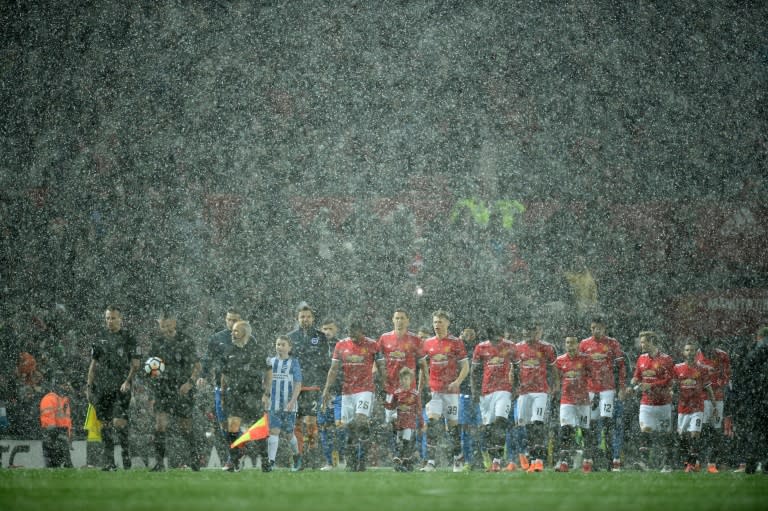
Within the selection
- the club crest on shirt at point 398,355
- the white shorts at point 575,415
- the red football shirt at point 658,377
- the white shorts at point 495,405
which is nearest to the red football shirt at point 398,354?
the club crest on shirt at point 398,355

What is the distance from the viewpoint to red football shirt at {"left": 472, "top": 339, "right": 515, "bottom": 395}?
15734mm

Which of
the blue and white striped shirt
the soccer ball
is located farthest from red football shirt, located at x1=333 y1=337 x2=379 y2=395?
the soccer ball

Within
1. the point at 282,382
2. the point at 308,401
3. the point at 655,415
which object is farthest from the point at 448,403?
the point at 655,415

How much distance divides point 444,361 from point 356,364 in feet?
3.86

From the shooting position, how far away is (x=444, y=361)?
15547 millimetres

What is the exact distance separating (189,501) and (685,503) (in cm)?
385

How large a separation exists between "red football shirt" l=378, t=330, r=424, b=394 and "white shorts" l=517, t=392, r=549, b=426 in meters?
1.57

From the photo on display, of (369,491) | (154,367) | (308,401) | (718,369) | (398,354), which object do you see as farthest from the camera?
(718,369)

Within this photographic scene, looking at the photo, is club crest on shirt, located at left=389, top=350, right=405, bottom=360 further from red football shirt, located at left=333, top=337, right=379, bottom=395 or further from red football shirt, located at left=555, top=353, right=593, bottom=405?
red football shirt, located at left=555, top=353, right=593, bottom=405

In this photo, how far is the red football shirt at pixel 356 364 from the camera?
15.5 metres

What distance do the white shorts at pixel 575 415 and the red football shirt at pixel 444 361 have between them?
1.58m

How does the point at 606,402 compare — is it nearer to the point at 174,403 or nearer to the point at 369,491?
the point at 174,403

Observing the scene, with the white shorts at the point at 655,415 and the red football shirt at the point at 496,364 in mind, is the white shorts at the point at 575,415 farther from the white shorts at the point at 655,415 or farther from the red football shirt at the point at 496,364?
the white shorts at the point at 655,415

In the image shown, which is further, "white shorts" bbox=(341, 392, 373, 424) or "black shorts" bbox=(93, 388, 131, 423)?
"white shorts" bbox=(341, 392, 373, 424)
